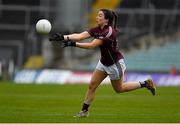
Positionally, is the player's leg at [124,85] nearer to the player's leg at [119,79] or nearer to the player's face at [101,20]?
the player's leg at [119,79]

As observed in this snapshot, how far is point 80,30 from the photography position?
1818 inches

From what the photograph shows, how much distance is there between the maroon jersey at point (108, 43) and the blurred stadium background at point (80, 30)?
2710 cm

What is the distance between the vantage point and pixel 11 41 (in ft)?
161

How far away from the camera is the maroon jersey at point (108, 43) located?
17.1m

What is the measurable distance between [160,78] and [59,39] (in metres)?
26.0

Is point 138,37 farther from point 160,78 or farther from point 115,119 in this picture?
point 115,119

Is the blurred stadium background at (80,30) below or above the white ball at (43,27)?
below

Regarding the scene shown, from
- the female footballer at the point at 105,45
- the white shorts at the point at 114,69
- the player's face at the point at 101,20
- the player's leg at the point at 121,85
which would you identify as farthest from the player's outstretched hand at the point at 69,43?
the player's leg at the point at 121,85

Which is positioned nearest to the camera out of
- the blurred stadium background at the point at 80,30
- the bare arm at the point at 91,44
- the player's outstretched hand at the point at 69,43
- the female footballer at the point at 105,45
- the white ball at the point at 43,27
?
the player's outstretched hand at the point at 69,43

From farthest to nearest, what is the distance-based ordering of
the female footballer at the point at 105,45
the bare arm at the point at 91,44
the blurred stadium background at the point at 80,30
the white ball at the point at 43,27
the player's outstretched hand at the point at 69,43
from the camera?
the blurred stadium background at the point at 80,30
the white ball at the point at 43,27
the female footballer at the point at 105,45
the bare arm at the point at 91,44
the player's outstretched hand at the point at 69,43

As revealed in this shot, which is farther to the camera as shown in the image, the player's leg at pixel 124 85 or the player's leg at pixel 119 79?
the player's leg at pixel 124 85

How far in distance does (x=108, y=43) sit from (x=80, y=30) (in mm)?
29081

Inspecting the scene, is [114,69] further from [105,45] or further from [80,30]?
[80,30]

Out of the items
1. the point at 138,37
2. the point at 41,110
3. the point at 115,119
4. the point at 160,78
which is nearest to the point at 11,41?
the point at 138,37
